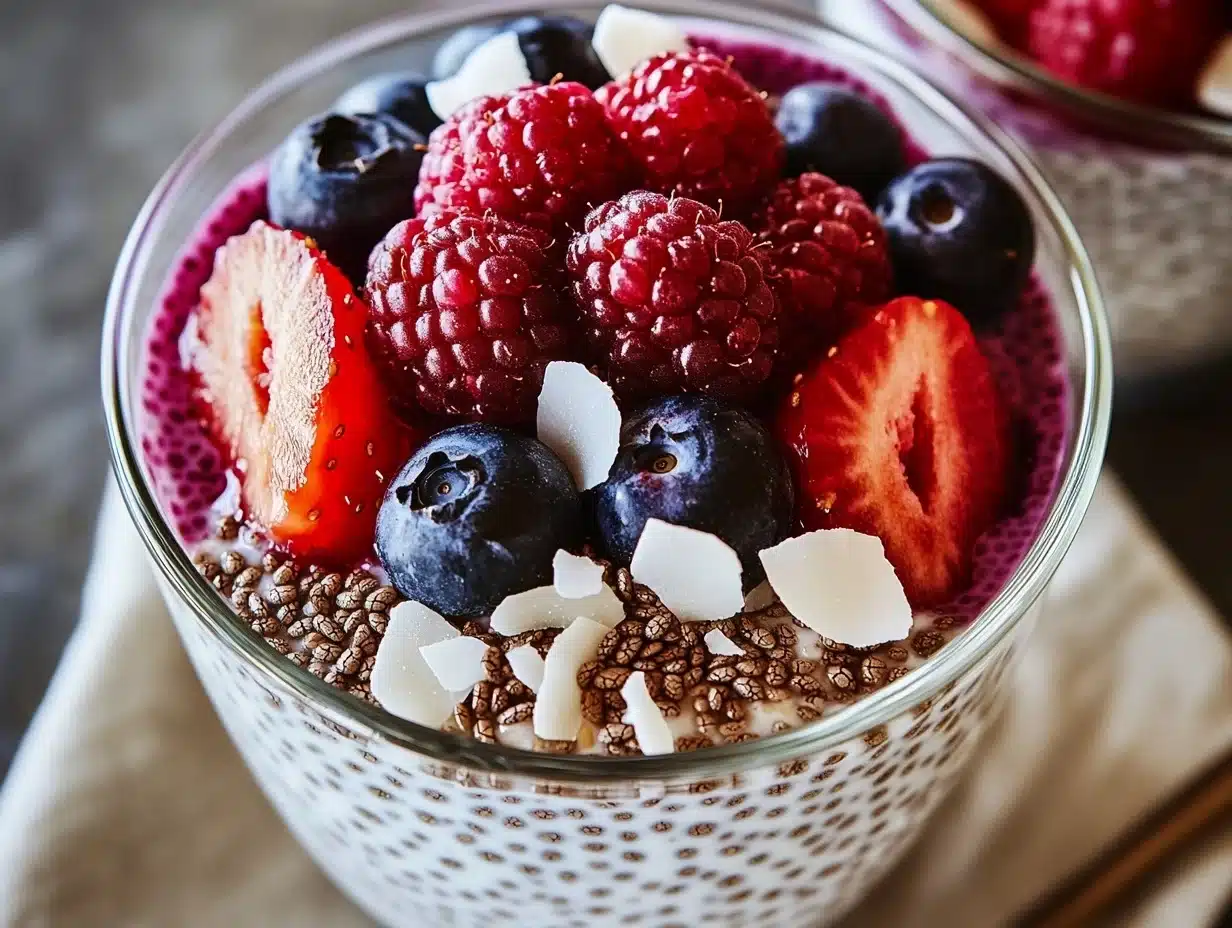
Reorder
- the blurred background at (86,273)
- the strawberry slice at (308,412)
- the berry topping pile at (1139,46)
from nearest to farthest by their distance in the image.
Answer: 1. the strawberry slice at (308,412)
2. the berry topping pile at (1139,46)
3. the blurred background at (86,273)

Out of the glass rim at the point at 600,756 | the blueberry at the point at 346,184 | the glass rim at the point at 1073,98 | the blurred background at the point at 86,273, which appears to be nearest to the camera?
the glass rim at the point at 600,756

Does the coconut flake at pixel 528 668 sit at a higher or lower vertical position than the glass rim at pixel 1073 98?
higher

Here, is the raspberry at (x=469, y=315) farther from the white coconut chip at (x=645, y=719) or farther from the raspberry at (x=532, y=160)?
the white coconut chip at (x=645, y=719)

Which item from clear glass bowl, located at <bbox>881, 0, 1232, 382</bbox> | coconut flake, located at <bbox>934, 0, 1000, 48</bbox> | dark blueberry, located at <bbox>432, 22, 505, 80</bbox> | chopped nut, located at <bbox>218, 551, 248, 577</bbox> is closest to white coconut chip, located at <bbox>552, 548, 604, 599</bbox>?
chopped nut, located at <bbox>218, 551, 248, 577</bbox>

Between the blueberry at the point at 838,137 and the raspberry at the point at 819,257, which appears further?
the blueberry at the point at 838,137

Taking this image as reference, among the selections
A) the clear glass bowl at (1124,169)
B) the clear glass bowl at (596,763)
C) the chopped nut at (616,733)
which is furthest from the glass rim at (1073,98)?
the chopped nut at (616,733)

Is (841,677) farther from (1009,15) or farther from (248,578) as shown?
(1009,15)

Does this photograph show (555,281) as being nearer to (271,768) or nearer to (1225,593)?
(271,768)

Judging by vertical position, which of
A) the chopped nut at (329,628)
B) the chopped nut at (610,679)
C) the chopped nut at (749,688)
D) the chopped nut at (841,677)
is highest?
the chopped nut at (329,628)
